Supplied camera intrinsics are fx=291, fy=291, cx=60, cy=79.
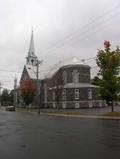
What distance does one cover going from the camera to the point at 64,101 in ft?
207

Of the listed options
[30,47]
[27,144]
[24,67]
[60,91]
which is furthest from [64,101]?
[27,144]

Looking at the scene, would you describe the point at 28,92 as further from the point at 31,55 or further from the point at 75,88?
the point at 31,55

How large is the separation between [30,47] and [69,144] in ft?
288

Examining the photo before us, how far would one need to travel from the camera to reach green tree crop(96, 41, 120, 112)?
36875 millimetres

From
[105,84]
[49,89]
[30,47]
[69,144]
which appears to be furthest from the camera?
[30,47]

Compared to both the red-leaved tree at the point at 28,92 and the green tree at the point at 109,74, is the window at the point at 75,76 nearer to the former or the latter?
the red-leaved tree at the point at 28,92

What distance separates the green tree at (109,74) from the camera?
36.9 metres

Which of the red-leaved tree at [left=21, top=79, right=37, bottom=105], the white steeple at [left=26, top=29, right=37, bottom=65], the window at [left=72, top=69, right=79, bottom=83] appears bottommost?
the red-leaved tree at [left=21, top=79, right=37, bottom=105]

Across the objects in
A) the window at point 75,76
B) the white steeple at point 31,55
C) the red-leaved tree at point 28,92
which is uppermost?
the white steeple at point 31,55

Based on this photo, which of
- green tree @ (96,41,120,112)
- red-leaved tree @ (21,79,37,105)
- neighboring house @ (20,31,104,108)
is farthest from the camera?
red-leaved tree @ (21,79,37,105)

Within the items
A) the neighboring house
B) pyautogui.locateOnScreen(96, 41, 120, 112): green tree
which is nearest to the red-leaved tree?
the neighboring house

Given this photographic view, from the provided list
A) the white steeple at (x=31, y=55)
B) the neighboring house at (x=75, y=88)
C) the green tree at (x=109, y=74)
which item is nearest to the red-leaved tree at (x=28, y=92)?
the neighboring house at (x=75, y=88)

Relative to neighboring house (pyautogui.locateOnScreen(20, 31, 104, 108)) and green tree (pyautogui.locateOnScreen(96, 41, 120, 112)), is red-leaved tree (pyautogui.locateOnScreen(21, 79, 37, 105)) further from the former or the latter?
green tree (pyautogui.locateOnScreen(96, 41, 120, 112))

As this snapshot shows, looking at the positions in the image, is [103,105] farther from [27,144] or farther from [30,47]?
[27,144]
